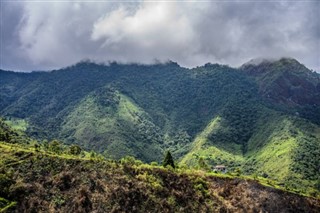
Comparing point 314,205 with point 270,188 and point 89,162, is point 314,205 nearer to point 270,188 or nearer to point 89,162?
point 270,188

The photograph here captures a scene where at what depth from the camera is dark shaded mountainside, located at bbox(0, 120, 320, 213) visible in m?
91.1

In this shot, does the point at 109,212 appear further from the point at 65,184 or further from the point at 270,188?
the point at 270,188

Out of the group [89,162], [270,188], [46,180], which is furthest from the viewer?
[270,188]

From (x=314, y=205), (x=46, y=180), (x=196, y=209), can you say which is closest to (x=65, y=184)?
(x=46, y=180)

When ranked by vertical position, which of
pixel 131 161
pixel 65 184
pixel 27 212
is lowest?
A: pixel 27 212

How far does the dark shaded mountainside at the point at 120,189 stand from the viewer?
91.1 m

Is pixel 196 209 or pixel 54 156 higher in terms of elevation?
pixel 54 156

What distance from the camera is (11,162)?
99062 mm

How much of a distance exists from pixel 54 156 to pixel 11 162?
9992 mm

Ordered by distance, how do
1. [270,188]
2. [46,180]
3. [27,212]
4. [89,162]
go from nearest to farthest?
[27,212] → [46,180] → [89,162] → [270,188]

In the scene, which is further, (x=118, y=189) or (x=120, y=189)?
(x=120, y=189)

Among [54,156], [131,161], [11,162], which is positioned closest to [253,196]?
[131,161]

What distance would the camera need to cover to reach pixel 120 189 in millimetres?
96250

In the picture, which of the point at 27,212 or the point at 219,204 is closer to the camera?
the point at 27,212
